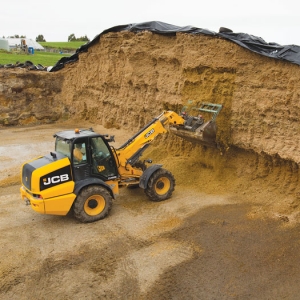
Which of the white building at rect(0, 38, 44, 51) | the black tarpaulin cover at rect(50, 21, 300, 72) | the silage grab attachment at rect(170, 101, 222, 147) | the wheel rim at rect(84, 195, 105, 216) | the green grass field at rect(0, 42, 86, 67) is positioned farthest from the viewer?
the white building at rect(0, 38, 44, 51)

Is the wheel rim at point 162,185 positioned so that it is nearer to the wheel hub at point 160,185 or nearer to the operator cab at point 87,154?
the wheel hub at point 160,185

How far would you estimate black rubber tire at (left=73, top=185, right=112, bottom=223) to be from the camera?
7844 mm

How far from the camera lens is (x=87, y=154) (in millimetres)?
8062

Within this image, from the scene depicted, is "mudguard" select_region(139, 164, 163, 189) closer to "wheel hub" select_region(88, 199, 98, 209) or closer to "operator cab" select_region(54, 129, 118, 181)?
"operator cab" select_region(54, 129, 118, 181)

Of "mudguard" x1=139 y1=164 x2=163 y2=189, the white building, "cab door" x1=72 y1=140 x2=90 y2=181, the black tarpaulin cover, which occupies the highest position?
the black tarpaulin cover

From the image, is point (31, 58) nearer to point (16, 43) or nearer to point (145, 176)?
point (16, 43)

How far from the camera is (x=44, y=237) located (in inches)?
297

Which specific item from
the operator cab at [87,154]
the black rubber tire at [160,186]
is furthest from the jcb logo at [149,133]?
the operator cab at [87,154]

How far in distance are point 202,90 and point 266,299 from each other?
683 cm

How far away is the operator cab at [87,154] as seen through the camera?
7.91 meters

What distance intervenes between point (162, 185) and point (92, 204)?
2037mm

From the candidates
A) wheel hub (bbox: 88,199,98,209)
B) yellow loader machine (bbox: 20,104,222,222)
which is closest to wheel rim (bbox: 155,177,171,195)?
yellow loader machine (bbox: 20,104,222,222)

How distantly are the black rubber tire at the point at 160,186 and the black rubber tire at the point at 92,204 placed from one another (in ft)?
3.96

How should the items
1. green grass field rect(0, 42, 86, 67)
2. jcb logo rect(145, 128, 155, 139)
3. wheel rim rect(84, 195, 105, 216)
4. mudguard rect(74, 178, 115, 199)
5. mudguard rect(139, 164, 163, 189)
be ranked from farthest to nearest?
green grass field rect(0, 42, 86, 67)
jcb logo rect(145, 128, 155, 139)
mudguard rect(139, 164, 163, 189)
wheel rim rect(84, 195, 105, 216)
mudguard rect(74, 178, 115, 199)
